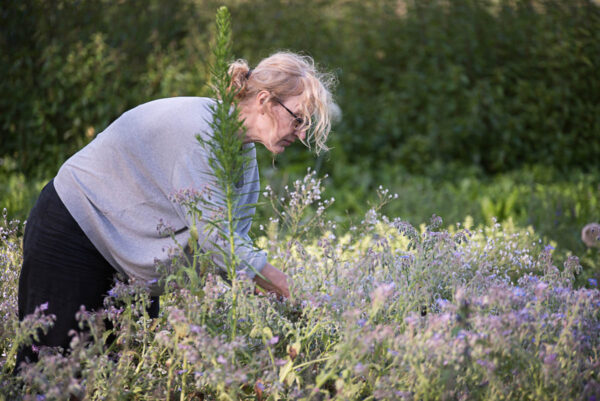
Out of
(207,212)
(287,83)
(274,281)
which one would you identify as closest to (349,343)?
(274,281)

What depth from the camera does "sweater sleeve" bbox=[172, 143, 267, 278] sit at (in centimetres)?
223

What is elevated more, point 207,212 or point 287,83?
point 287,83

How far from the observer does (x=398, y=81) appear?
279 inches

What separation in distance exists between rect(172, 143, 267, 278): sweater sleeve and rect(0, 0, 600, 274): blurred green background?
3471 millimetres

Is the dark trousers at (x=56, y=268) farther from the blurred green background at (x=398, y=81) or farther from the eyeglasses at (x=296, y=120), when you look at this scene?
the blurred green background at (x=398, y=81)

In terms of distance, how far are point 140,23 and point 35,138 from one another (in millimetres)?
1402

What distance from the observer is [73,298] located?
8.37 feet

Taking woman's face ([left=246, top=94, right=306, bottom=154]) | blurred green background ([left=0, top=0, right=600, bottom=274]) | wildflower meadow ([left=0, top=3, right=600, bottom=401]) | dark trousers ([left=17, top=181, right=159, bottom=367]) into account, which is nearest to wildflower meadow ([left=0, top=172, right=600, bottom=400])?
wildflower meadow ([left=0, top=3, right=600, bottom=401])

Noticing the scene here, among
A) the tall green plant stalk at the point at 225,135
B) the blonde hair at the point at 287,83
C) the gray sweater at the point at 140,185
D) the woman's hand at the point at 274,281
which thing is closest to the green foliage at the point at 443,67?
the blonde hair at the point at 287,83

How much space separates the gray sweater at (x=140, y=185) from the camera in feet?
7.71

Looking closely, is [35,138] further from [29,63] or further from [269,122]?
[269,122]

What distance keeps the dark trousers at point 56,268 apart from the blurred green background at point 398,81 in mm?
3362

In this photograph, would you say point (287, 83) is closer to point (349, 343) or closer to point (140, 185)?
point (140, 185)

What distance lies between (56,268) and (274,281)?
0.85m
